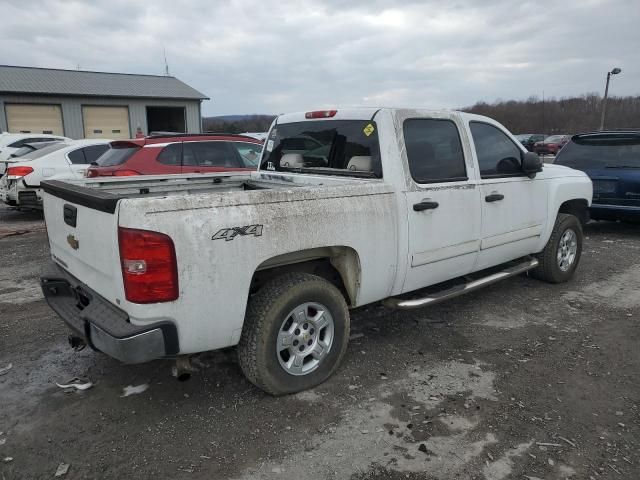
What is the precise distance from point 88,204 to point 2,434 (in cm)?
150

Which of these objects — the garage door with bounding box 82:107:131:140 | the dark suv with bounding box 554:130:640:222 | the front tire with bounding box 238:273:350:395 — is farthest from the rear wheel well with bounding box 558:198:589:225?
the garage door with bounding box 82:107:131:140

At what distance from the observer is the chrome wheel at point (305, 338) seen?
329cm

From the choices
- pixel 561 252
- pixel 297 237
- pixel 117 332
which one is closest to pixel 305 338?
pixel 297 237

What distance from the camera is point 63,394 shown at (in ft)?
11.3

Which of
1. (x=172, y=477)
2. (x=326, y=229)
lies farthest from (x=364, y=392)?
(x=172, y=477)

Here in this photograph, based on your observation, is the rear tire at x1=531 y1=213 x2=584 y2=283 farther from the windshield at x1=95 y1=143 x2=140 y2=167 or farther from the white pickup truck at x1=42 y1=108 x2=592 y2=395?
the windshield at x1=95 y1=143 x2=140 y2=167

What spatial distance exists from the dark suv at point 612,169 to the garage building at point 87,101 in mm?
21376

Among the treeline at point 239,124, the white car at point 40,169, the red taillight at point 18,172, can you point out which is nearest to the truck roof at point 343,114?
the white car at point 40,169

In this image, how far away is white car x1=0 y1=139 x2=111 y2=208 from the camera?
32.0 feet

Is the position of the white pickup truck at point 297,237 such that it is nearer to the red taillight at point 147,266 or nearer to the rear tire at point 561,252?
the red taillight at point 147,266

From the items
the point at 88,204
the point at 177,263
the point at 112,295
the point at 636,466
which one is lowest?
the point at 636,466

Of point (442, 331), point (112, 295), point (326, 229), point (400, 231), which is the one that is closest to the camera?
point (112, 295)

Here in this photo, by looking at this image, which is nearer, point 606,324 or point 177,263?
point 177,263

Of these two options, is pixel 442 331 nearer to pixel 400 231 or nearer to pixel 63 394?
pixel 400 231
